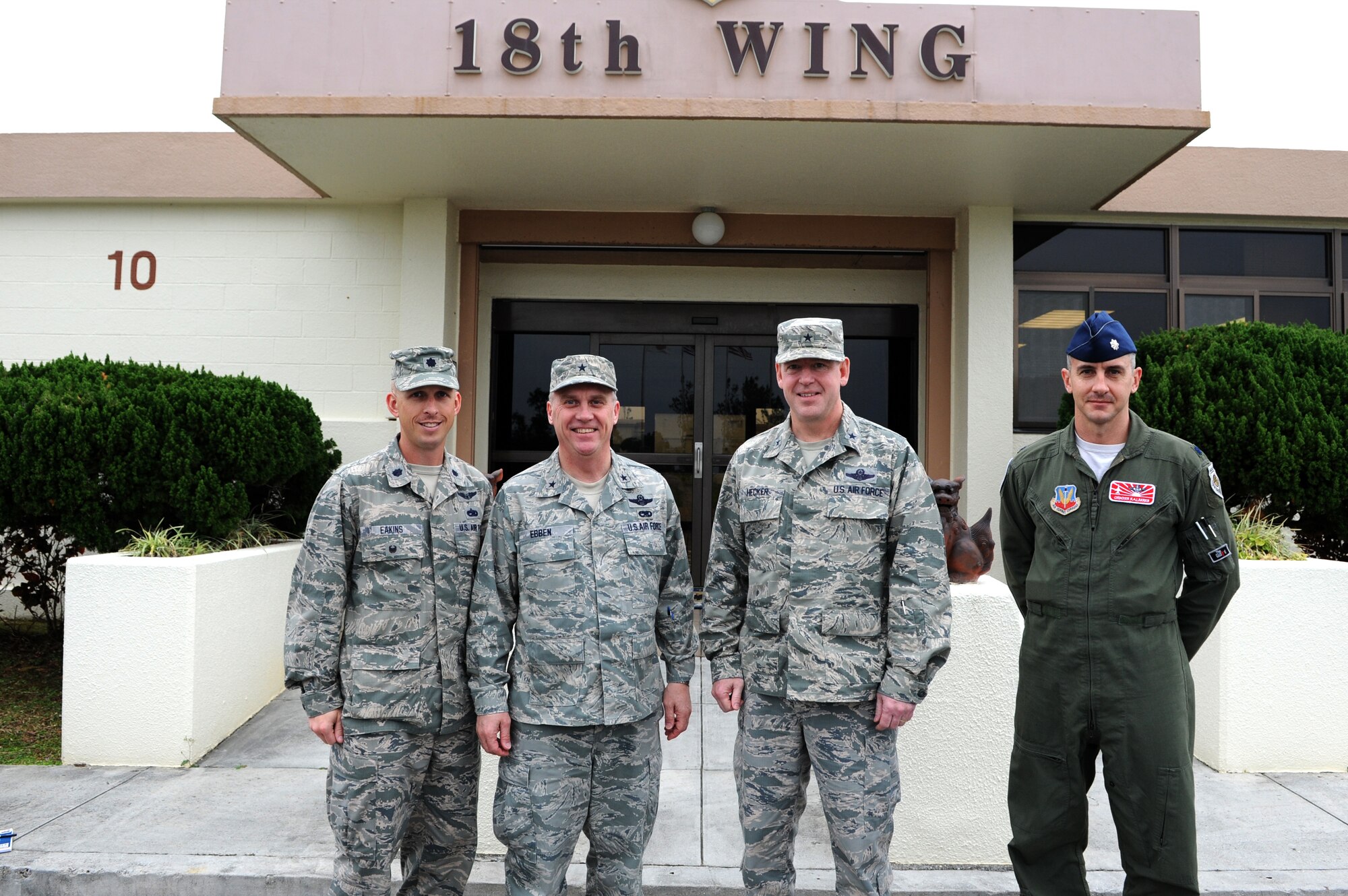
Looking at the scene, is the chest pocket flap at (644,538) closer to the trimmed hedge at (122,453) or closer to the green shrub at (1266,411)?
the trimmed hedge at (122,453)

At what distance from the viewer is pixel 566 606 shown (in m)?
2.76

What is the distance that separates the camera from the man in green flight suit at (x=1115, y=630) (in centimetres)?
283

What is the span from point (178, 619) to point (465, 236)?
428cm

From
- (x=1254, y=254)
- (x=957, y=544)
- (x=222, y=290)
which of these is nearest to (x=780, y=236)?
(x=1254, y=254)

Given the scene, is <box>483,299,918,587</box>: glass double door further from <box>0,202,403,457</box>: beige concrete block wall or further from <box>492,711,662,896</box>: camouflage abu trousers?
<box>492,711,662,896</box>: camouflage abu trousers

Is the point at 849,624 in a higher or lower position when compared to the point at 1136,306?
lower

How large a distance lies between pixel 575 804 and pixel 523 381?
6072mm

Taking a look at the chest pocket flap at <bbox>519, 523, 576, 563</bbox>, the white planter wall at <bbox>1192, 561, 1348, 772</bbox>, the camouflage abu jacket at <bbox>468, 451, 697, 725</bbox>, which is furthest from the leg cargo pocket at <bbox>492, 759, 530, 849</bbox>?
the white planter wall at <bbox>1192, 561, 1348, 772</bbox>

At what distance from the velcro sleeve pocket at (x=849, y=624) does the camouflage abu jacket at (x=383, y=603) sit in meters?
1.11

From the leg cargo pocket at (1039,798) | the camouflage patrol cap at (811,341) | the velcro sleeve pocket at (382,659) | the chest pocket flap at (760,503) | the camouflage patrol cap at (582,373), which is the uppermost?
the camouflage patrol cap at (811,341)

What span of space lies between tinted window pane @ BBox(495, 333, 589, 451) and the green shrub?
477cm

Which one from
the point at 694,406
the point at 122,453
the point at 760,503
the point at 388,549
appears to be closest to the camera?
the point at 388,549

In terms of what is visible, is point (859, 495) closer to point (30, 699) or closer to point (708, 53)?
point (708, 53)

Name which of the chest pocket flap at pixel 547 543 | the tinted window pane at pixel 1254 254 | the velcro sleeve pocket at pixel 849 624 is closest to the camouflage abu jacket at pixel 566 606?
the chest pocket flap at pixel 547 543
